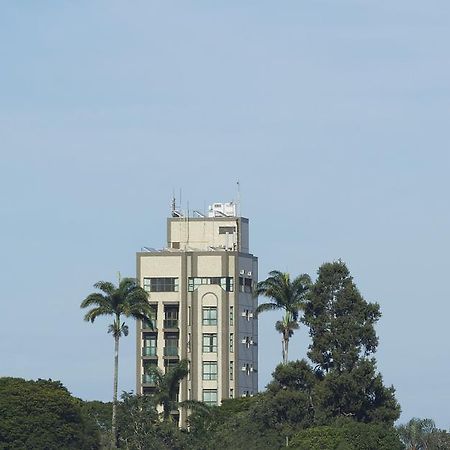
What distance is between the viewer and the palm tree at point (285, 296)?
168762 millimetres

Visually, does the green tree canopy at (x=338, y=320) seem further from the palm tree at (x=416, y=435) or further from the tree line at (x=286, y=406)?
the palm tree at (x=416, y=435)

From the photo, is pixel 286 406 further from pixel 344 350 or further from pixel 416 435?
pixel 416 435

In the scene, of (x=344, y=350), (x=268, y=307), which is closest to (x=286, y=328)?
(x=268, y=307)

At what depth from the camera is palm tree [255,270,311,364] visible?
554 feet

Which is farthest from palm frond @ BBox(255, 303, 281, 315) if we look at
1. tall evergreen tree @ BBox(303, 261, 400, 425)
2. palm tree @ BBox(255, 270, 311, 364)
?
tall evergreen tree @ BBox(303, 261, 400, 425)

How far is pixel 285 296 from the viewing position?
557 ft

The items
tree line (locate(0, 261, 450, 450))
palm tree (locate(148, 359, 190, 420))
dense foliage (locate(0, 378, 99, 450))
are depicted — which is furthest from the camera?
palm tree (locate(148, 359, 190, 420))

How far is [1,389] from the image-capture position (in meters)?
151

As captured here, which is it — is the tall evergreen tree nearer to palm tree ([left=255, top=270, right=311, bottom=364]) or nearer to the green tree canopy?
the green tree canopy

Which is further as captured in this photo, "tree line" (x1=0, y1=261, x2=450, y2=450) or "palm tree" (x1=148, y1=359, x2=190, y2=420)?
"palm tree" (x1=148, y1=359, x2=190, y2=420)

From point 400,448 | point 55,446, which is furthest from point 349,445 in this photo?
point 55,446

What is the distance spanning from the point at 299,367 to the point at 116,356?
23.8 metres

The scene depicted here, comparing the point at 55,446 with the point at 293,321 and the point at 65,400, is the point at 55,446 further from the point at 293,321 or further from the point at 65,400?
the point at 293,321

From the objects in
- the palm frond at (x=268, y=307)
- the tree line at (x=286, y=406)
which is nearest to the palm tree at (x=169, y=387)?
the tree line at (x=286, y=406)
